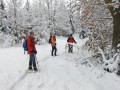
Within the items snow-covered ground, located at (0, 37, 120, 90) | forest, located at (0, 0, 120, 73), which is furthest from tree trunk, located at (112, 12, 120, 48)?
snow-covered ground, located at (0, 37, 120, 90)

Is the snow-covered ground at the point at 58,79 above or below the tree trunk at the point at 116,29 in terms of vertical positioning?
below

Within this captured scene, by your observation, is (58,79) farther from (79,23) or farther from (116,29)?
(79,23)

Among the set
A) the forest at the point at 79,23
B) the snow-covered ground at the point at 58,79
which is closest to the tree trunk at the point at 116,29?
the forest at the point at 79,23

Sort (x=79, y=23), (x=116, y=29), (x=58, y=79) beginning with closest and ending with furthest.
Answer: (x=58, y=79)
(x=116, y=29)
(x=79, y=23)

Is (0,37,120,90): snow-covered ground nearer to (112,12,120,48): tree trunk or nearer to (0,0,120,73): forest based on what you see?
(0,0,120,73): forest

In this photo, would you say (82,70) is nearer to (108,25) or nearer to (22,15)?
(108,25)

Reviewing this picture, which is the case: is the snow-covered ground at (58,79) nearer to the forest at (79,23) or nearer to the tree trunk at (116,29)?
the forest at (79,23)

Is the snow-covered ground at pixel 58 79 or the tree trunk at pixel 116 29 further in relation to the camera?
the tree trunk at pixel 116 29

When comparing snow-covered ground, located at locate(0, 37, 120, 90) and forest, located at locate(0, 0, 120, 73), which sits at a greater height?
forest, located at locate(0, 0, 120, 73)

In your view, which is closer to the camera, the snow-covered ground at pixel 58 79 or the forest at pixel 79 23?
the snow-covered ground at pixel 58 79

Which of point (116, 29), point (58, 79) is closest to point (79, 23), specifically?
point (116, 29)

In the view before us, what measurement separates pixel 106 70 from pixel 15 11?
27225 millimetres

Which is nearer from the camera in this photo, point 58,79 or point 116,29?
point 58,79

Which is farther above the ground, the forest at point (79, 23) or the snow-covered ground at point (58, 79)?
the forest at point (79, 23)
